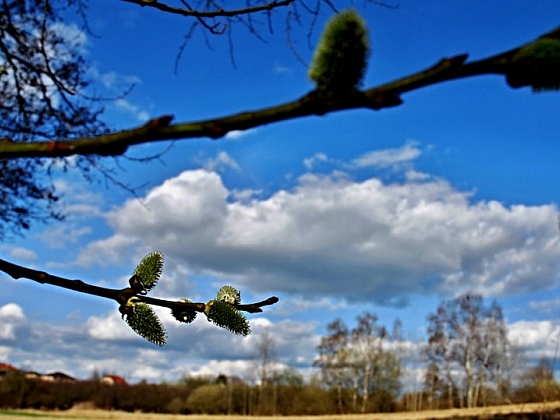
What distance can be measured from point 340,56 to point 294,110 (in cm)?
13

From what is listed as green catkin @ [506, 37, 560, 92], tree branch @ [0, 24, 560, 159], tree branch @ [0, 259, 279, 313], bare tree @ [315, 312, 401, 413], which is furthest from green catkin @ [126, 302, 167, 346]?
bare tree @ [315, 312, 401, 413]

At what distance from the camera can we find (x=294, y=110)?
708 millimetres

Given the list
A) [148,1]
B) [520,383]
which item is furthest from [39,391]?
[148,1]

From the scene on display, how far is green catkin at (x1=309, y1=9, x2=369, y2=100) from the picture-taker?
0.75 meters

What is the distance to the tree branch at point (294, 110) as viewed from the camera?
0.68 m

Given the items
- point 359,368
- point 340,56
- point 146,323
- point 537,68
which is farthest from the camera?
point 359,368

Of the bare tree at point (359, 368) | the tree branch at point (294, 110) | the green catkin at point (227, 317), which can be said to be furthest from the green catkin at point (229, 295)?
the bare tree at point (359, 368)

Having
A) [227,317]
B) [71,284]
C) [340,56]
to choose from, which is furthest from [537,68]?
[71,284]

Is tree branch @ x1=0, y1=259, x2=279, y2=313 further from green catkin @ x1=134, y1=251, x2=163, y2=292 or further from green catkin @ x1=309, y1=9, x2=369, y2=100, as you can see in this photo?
green catkin @ x1=309, y1=9, x2=369, y2=100

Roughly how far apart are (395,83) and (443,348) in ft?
148

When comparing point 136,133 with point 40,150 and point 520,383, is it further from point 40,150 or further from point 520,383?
point 520,383

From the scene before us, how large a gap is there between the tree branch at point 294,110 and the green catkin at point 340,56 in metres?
0.03

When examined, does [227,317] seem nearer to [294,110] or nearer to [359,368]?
[294,110]

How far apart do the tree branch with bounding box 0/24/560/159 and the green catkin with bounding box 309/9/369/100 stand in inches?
1.0
